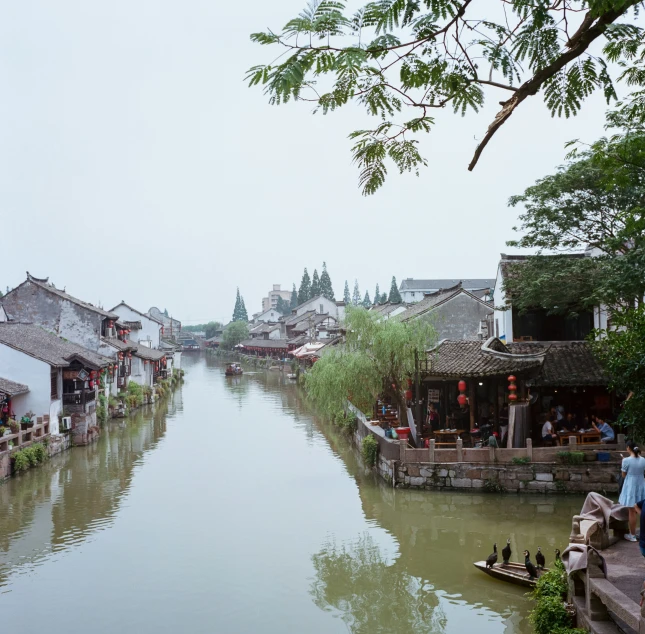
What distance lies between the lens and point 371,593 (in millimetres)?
11156

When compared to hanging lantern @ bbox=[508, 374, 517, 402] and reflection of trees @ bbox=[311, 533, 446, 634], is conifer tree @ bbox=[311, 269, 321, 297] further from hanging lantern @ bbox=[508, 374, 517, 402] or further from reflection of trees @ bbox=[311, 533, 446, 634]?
reflection of trees @ bbox=[311, 533, 446, 634]

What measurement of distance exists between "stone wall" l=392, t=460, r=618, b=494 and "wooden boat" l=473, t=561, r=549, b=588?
206 inches

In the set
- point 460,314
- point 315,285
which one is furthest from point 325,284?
point 460,314

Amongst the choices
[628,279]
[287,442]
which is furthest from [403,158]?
[287,442]

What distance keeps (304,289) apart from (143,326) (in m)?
44.0

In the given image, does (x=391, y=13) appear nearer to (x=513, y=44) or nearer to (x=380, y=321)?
(x=513, y=44)

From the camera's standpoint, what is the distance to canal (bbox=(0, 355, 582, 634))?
10.2 meters

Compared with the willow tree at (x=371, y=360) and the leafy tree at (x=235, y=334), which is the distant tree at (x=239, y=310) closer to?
the leafy tree at (x=235, y=334)

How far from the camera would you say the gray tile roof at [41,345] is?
21.9m

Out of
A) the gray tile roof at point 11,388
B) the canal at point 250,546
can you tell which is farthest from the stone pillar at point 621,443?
the gray tile roof at point 11,388

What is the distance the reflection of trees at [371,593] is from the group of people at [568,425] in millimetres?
6085

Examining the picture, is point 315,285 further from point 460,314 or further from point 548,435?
point 548,435

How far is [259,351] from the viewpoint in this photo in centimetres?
7569

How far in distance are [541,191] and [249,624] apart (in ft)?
40.6
